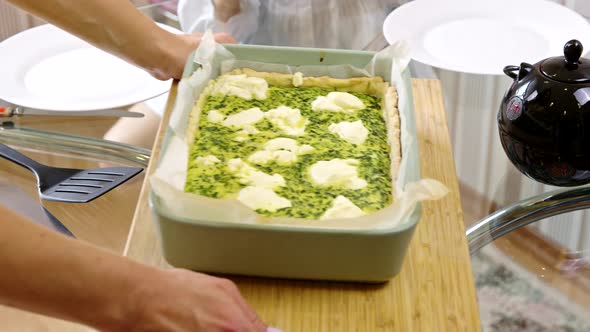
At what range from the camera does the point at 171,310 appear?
0.71 meters

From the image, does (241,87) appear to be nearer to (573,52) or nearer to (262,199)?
(262,199)

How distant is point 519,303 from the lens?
2.99ft

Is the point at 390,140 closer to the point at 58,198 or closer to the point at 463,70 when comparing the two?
the point at 463,70

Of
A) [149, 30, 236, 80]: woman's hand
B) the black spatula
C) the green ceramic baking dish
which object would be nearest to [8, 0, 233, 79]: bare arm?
[149, 30, 236, 80]: woman's hand

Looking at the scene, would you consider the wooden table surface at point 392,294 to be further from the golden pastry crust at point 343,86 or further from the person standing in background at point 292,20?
the person standing in background at point 292,20

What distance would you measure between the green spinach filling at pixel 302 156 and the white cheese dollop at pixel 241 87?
0.03 ft


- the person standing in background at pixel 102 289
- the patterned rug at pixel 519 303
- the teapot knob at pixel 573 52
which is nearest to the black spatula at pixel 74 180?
the person standing in background at pixel 102 289

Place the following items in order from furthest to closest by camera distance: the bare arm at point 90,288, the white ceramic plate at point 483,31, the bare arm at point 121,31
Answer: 1. the white ceramic plate at point 483,31
2. the bare arm at point 121,31
3. the bare arm at point 90,288

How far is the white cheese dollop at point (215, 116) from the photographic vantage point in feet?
3.47

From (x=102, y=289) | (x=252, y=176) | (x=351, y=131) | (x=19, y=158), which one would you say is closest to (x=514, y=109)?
(x=351, y=131)

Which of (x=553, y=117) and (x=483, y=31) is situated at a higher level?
(x=553, y=117)

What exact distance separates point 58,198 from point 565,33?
919mm

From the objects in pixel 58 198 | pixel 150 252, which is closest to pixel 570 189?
pixel 150 252

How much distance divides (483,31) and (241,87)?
1.71 ft
